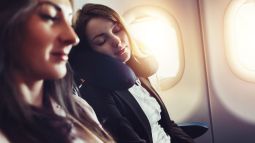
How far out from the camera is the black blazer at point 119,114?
3.79ft

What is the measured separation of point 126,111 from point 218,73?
2.96ft

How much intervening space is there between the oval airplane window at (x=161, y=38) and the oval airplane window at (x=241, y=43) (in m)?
0.26

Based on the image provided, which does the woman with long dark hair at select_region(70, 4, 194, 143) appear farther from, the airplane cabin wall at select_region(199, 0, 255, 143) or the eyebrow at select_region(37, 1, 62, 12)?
the airplane cabin wall at select_region(199, 0, 255, 143)

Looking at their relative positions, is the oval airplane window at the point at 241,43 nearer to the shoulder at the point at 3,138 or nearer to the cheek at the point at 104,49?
the cheek at the point at 104,49

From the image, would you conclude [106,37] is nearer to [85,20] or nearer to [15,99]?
[85,20]

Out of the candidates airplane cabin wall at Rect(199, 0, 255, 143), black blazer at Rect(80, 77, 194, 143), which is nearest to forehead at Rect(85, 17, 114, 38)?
black blazer at Rect(80, 77, 194, 143)

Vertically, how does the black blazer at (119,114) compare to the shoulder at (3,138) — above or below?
below

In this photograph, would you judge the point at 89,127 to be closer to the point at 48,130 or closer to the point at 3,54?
the point at 48,130

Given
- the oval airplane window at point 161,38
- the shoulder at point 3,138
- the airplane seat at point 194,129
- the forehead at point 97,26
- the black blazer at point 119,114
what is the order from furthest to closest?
the oval airplane window at point 161,38 → the airplane seat at point 194,129 → the forehead at point 97,26 → the black blazer at point 119,114 → the shoulder at point 3,138

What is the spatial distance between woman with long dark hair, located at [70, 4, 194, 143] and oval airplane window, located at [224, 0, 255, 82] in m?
0.66

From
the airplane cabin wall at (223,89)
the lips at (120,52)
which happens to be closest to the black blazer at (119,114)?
the lips at (120,52)

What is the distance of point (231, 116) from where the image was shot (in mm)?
2072

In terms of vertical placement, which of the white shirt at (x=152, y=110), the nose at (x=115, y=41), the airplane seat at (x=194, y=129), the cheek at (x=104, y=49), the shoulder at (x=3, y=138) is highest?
the nose at (x=115, y=41)

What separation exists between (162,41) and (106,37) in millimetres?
684
